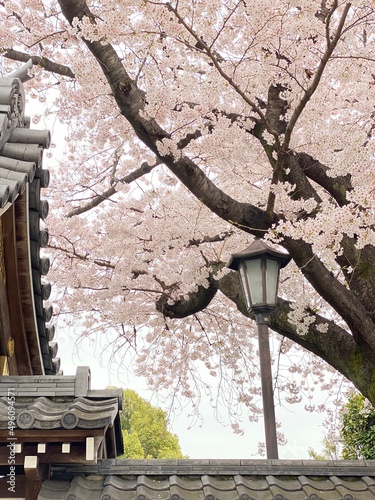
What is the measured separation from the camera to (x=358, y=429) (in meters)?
10.8

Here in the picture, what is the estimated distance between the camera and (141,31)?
22.6ft

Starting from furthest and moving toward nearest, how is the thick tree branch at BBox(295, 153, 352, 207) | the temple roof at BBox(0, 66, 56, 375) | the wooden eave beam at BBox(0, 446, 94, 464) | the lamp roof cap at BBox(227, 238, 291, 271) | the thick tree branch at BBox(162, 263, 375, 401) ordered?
the thick tree branch at BBox(295, 153, 352, 207)
the thick tree branch at BBox(162, 263, 375, 401)
the lamp roof cap at BBox(227, 238, 291, 271)
the temple roof at BBox(0, 66, 56, 375)
the wooden eave beam at BBox(0, 446, 94, 464)

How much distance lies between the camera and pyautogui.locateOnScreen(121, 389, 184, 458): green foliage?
28422mm

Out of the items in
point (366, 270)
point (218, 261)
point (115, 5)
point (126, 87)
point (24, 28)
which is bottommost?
point (366, 270)

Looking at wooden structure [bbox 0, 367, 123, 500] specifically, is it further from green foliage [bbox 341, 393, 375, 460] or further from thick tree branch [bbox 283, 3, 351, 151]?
green foliage [bbox 341, 393, 375, 460]

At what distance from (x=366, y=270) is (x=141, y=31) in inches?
145

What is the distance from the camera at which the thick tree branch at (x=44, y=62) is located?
8836 mm

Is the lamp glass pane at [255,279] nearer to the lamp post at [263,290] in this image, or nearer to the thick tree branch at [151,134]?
the lamp post at [263,290]

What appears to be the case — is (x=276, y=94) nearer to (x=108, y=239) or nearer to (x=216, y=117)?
(x=216, y=117)

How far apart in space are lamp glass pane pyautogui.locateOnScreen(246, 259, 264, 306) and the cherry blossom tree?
496 mm

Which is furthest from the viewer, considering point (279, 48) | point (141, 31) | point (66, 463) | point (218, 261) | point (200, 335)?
point (200, 335)

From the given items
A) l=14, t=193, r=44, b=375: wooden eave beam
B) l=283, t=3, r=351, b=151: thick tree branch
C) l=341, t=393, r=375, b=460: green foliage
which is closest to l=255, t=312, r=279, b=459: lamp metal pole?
l=283, t=3, r=351, b=151: thick tree branch

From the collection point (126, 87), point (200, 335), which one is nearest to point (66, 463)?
point (126, 87)

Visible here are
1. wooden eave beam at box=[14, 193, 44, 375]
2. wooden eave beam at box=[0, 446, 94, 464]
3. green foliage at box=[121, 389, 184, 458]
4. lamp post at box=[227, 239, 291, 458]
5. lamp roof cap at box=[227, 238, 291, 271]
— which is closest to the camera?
wooden eave beam at box=[0, 446, 94, 464]
